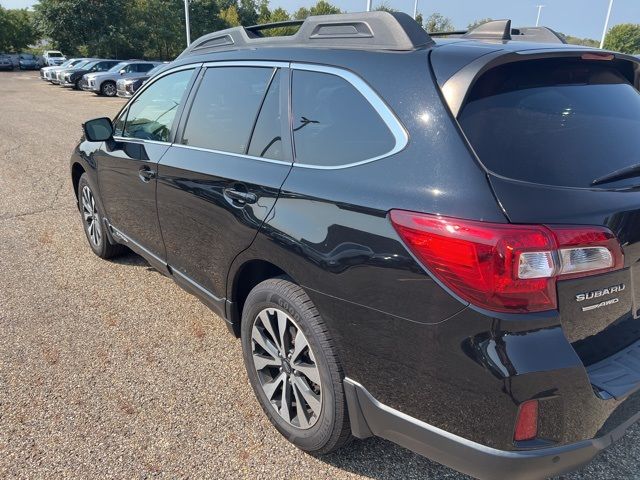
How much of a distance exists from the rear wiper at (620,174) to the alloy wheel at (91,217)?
4.06 m

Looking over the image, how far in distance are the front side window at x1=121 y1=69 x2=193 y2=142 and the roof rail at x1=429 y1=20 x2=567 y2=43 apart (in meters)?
1.68

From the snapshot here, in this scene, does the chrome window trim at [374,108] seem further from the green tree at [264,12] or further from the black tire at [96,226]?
the green tree at [264,12]

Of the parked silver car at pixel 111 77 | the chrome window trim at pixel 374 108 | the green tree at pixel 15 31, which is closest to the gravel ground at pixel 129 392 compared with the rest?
the chrome window trim at pixel 374 108

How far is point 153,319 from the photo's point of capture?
3.62 m

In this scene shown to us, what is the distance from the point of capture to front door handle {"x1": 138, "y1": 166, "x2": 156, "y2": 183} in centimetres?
326

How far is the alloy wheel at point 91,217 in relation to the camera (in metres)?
4.57

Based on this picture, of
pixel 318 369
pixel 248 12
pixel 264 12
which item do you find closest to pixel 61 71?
pixel 318 369

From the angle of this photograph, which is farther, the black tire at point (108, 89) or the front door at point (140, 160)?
the black tire at point (108, 89)

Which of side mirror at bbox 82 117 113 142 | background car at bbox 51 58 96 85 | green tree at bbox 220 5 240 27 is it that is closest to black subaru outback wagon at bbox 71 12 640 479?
side mirror at bbox 82 117 113 142

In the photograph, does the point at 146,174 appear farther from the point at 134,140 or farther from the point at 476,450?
the point at 476,450

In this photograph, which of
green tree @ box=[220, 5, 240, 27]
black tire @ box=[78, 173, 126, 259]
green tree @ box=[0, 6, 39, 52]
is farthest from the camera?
green tree @ box=[220, 5, 240, 27]

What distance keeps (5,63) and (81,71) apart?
2890cm

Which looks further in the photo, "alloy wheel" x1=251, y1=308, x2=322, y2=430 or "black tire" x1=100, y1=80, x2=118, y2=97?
"black tire" x1=100, y1=80, x2=118, y2=97

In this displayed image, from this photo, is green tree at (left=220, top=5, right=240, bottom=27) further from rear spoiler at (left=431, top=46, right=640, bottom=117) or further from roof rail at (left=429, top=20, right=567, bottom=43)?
rear spoiler at (left=431, top=46, right=640, bottom=117)
